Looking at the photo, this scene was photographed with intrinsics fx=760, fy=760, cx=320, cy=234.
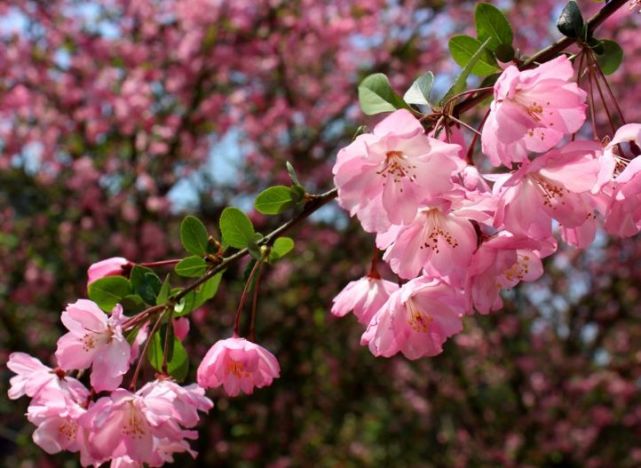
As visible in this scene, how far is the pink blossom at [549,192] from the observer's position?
3.07ft

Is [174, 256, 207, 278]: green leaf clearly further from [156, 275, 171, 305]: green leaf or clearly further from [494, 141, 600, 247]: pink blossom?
[494, 141, 600, 247]: pink blossom

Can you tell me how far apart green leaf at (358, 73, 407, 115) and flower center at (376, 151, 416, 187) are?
Result: 5.5 inches

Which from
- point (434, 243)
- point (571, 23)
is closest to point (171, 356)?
point (434, 243)

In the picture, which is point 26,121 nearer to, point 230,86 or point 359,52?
point 230,86

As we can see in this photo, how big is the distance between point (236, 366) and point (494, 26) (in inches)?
26.7

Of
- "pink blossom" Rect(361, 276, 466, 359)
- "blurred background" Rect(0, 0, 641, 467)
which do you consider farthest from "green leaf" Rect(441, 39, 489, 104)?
"blurred background" Rect(0, 0, 641, 467)

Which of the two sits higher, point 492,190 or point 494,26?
point 494,26

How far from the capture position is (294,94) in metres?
5.52

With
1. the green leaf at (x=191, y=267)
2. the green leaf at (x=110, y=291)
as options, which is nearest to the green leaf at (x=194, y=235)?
the green leaf at (x=191, y=267)

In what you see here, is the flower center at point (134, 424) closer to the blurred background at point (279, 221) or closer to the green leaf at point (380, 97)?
the green leaf at point (380, 97)

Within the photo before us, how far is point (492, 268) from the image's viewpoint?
3.39 feet

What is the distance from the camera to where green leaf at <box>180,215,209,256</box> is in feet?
4.05

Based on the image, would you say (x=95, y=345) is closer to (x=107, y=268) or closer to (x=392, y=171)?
(x=107, y=268)

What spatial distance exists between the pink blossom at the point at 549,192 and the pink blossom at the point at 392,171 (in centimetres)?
A: 8
